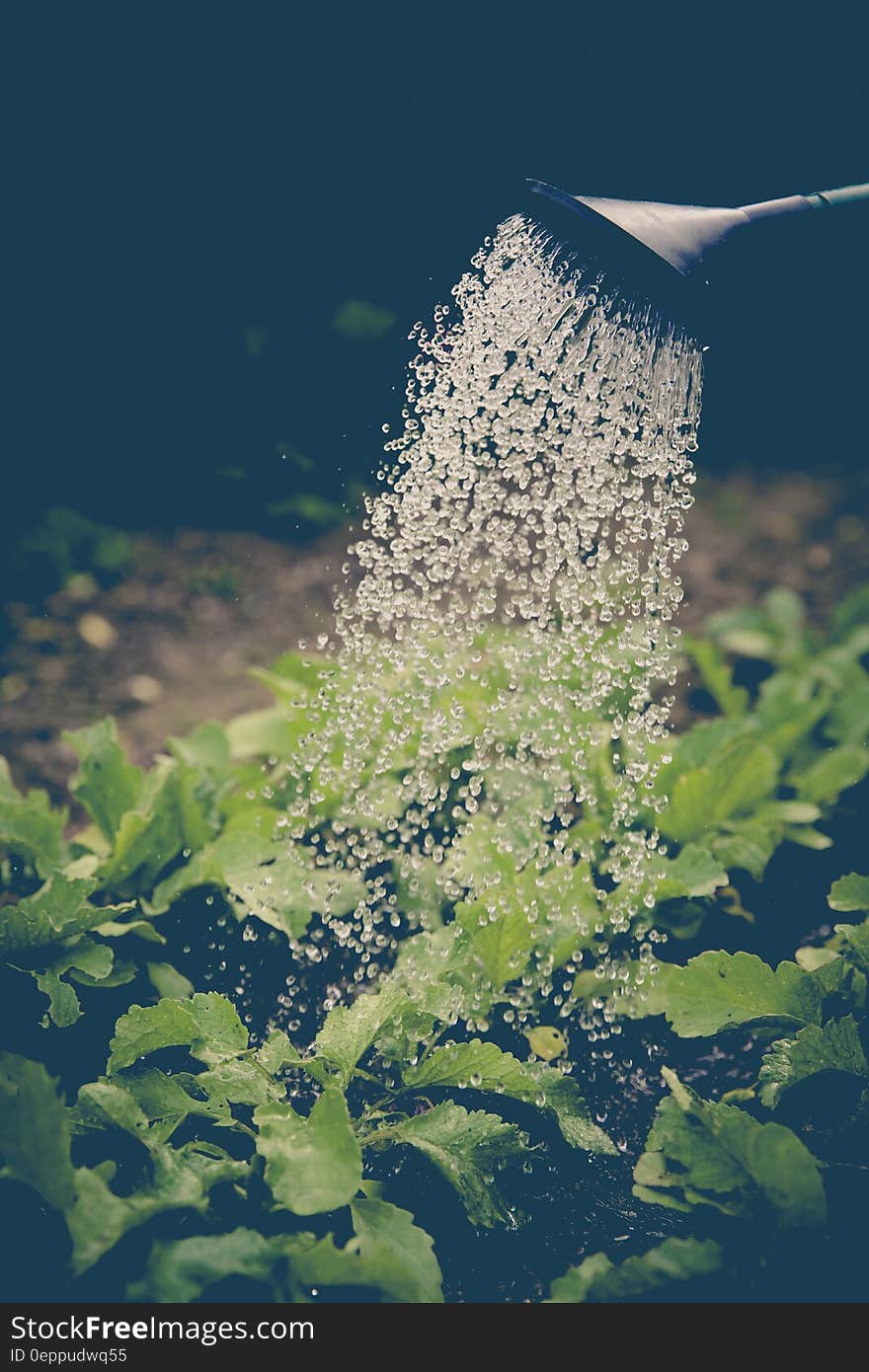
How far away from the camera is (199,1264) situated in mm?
1253

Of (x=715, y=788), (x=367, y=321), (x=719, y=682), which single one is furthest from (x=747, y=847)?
(x=367, y=321)

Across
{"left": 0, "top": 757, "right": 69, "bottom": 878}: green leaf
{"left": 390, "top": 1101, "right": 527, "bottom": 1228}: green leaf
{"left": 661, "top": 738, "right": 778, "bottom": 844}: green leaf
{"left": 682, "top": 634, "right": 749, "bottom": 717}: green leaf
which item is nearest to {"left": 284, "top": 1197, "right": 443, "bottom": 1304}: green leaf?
{"left": 390, "top": 1101, "right": 527, "bottom": 1228}: green leaf

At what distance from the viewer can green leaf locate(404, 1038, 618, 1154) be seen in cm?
154

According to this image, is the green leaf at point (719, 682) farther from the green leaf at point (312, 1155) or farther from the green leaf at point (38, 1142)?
the green leaf at point (38, 1142)

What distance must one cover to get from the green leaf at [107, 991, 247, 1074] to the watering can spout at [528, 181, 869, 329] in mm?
1168

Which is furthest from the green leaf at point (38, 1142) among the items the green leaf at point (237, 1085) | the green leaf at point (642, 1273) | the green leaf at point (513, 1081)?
the green leaf at point (642, 1273)

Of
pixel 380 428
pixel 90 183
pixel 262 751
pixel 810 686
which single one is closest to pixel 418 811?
pixel 262 751

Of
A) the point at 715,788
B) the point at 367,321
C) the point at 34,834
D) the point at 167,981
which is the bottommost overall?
the point at 167,981

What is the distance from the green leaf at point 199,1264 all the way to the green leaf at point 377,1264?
4cm

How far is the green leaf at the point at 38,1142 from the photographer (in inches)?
50.6

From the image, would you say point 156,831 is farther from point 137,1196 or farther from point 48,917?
point 137,1196

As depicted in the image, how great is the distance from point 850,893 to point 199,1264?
1.22m

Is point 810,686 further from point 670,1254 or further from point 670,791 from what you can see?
point 670,1254

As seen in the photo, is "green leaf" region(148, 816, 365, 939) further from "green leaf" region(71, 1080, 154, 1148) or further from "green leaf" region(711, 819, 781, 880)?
"green leaf" region(711, 819, 781, 880)
